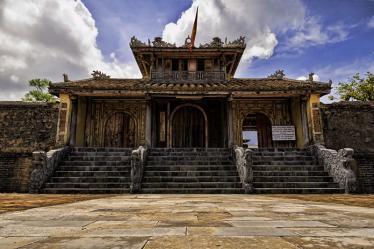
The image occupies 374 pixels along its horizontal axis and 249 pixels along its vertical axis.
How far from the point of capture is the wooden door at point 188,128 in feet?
44.6

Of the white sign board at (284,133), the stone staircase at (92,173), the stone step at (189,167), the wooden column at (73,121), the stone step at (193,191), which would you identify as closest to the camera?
the stone step at (193,191)

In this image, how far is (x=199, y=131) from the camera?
45.2 feet

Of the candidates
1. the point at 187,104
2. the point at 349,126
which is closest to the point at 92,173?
the point at 187,104

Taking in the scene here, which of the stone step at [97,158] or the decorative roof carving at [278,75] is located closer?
the stone step at [97,158]

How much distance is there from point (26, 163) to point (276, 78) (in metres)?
13.9

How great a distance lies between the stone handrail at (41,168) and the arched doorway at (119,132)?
4157 millimetres

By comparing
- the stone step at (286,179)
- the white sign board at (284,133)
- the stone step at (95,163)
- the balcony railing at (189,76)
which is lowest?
the stone step at (286,179)

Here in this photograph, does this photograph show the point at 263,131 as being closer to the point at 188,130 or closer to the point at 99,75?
the point at 188,130

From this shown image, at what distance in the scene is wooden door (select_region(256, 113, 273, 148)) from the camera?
1419 centimetres

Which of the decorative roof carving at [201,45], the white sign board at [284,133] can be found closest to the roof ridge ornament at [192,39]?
the decorative roof carving at [201,45]

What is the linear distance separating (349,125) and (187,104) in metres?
8.05

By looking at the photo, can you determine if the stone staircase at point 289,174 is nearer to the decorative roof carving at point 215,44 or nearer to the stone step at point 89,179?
the stone step at point 89,179

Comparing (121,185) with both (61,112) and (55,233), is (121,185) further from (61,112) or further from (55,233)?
(55,233)

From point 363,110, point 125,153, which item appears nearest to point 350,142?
point 363,110
